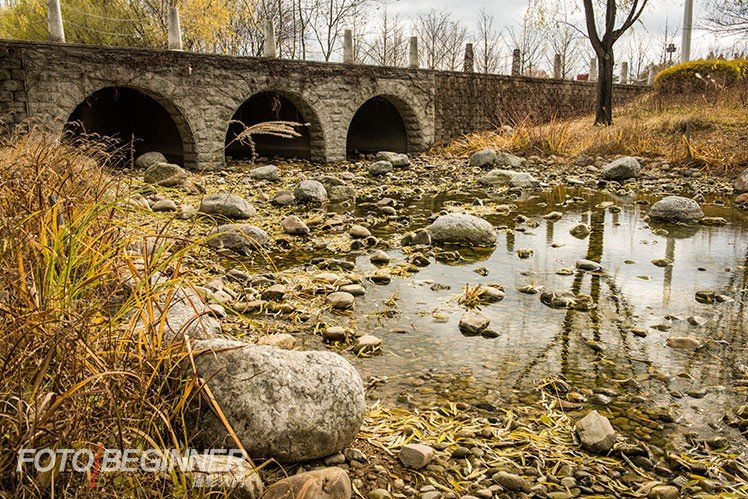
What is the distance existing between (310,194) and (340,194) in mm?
646

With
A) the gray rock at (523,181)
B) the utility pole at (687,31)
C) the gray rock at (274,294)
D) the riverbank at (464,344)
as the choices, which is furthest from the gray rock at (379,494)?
the utility pole at (687,31)

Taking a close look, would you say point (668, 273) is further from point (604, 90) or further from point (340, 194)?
point (604, 90)

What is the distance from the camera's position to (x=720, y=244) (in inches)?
235

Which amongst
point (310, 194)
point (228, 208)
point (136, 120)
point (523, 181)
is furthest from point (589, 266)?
point (136, 120)

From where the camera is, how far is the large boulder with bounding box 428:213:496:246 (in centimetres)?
585

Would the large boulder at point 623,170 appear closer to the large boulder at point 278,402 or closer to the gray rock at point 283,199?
the gray rock at point 283,199

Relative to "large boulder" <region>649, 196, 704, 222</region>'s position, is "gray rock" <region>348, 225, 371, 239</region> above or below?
below

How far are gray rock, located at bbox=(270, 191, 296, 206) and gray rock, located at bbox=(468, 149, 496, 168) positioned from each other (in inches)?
226

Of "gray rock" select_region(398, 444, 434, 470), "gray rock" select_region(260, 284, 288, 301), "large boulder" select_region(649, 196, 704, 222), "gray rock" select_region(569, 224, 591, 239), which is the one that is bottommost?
"gray rock" select_region(398, 444, 434, 470)

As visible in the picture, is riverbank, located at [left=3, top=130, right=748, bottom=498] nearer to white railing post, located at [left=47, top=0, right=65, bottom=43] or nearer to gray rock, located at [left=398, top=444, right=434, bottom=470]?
gray rock, located at [left=398, top=444, right=434, bottom=470]

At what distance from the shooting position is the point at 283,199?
26.0 feet

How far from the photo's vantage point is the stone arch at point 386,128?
49.0ft

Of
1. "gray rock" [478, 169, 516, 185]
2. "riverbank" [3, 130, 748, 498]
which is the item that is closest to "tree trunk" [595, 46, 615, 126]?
"gray rock" [478, 169, 516, 185]

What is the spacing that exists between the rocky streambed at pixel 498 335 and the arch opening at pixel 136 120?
6908mm
